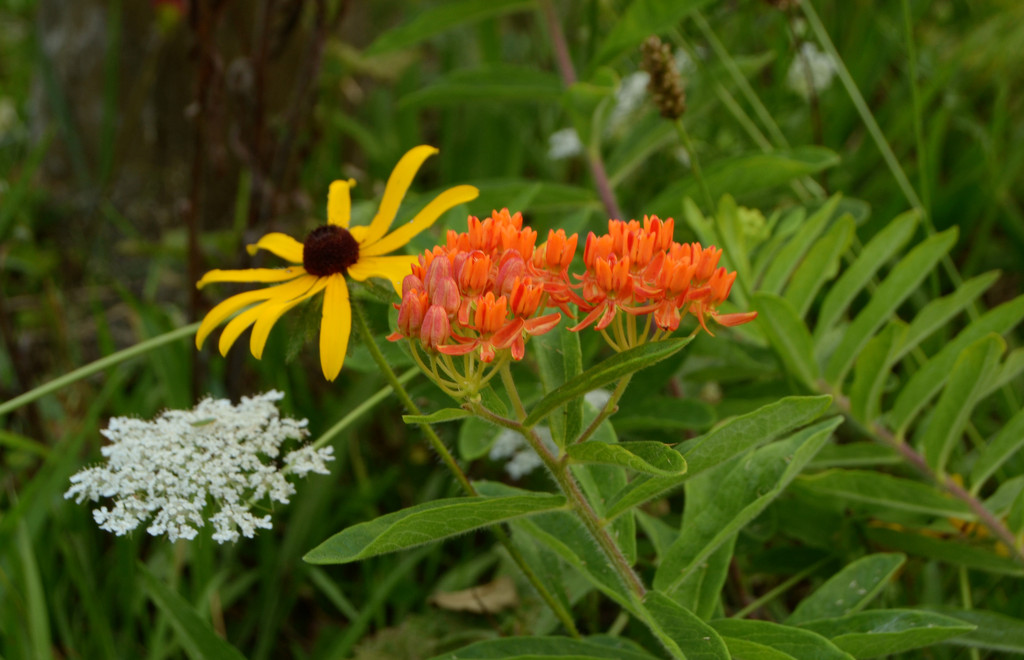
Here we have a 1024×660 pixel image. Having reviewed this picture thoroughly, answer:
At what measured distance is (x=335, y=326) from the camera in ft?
3.39

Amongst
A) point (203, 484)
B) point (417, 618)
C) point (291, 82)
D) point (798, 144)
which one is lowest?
point (417, 618)

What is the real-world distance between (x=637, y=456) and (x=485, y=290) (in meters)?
0.22

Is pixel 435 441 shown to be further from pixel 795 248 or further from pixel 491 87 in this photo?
pixel 491 87

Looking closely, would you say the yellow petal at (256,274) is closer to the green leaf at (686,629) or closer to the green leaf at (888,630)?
the green leaf at (686,629)

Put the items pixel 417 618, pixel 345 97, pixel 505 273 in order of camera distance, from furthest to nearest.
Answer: pixel 345 97, pixel 417 618, pixel 505 273

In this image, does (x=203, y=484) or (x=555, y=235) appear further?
(x=203, y=484)

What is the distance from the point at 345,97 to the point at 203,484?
2780 mm

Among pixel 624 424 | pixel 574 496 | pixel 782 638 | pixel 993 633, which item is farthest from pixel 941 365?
pixel 574 496

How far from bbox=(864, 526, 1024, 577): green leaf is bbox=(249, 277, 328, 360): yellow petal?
1.04m

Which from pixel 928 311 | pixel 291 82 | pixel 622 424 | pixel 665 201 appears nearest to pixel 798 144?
pixel 665 201

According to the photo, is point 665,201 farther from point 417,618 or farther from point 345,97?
point 345,97

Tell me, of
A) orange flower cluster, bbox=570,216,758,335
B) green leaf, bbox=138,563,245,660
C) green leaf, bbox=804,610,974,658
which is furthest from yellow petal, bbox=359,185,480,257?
green leaf, bbox=804,610,974,658

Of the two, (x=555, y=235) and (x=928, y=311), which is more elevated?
(x=555, y=235)

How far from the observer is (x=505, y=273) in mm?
876
